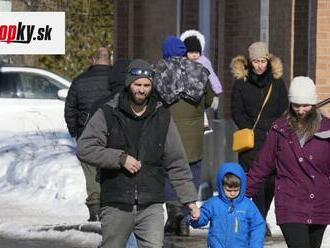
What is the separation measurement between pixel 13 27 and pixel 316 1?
141 inches

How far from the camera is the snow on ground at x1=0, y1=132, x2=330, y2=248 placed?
1188cm

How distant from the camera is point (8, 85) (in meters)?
21.1

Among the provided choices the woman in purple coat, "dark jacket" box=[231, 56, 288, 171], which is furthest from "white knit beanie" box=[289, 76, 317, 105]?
"dark jacket" box=[231, 56, 288, 171]

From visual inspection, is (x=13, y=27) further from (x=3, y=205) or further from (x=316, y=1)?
(x=316, y=1)

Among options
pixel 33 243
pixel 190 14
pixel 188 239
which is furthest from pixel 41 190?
pixel 190 14

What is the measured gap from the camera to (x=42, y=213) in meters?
13.1

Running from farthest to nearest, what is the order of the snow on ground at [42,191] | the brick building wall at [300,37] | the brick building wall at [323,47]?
the brick building wall at [300,37], the brick building wall at [323,47], the snow on ground at [42,191]

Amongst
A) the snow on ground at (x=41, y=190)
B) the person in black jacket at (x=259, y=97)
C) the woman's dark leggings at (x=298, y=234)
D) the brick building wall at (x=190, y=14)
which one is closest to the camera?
Answer: the woman's dark leggings at (x=298, y=234)

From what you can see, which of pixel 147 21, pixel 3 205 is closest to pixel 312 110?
pixel 3 205

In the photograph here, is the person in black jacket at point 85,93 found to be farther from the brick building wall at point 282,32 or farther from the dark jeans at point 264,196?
the brick building wall at point 282,32

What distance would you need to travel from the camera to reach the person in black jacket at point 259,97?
34.4ft

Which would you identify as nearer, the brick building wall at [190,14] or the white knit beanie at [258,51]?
the white knit beanie at [258,51]

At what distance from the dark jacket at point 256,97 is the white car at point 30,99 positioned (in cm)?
1019

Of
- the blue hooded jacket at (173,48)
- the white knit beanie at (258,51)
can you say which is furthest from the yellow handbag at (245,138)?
the blue hooded jacket at (173,48)
